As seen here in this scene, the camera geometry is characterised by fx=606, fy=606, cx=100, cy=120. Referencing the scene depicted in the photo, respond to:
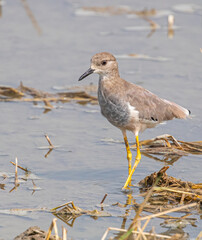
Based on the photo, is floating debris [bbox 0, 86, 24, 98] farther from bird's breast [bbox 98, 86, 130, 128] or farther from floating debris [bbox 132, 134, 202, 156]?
bird's breast [bbox 98, 86, 130, 128]

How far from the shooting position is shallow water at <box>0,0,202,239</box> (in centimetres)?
640

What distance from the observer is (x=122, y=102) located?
6.94 meters

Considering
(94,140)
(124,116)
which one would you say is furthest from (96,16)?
(124,116)

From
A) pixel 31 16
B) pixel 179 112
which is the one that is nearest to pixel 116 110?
pixel 179 112

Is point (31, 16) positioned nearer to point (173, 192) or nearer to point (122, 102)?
point (122, 102)

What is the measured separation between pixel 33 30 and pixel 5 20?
79 centimetres

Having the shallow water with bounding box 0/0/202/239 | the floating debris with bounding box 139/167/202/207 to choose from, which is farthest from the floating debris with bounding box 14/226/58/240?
the floating debris with bounding box 139/167/202/207

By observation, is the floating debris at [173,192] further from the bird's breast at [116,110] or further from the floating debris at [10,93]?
the floating debris at [10,93]

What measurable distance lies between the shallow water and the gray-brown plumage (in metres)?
0.61

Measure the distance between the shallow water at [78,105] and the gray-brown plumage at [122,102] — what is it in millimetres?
612

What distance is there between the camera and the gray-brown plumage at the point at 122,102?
696 centimetres

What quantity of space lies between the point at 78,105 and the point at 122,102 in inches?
94.1

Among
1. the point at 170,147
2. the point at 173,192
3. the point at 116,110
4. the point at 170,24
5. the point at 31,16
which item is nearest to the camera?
the point at 173,192

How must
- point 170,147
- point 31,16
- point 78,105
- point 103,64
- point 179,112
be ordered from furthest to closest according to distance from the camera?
point 31,16 < point 78,105 < point 170,147 < point 179,112 < point 103,64
